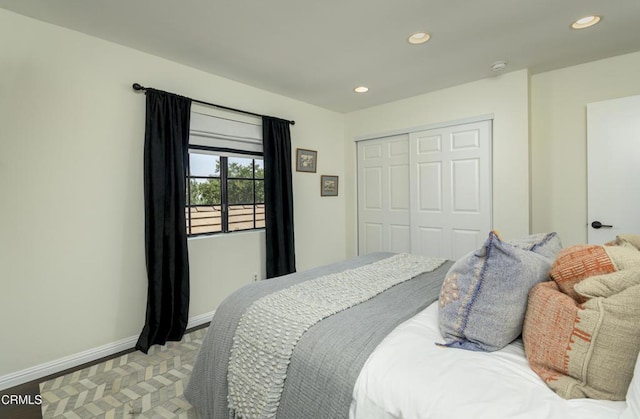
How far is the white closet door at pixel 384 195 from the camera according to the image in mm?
3965

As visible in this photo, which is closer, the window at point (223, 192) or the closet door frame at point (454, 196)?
the window at point (223, 192)

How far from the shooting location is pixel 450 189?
3.50 metres

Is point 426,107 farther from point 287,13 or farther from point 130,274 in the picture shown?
point 130,274

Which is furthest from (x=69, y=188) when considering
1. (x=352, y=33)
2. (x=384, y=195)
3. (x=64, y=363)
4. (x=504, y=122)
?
(x=504, y=122)

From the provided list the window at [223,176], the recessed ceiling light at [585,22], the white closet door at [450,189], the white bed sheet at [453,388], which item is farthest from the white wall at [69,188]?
the recessed ceiling light at [585,22]

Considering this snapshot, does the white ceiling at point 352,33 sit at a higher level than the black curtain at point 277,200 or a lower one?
higher

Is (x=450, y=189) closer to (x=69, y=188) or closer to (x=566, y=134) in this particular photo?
(x=566, y=134)

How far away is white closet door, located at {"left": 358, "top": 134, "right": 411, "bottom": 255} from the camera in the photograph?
3965 millimetres

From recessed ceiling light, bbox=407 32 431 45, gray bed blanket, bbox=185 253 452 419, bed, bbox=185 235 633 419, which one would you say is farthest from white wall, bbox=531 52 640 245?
bed, bbox=185 235 633 419

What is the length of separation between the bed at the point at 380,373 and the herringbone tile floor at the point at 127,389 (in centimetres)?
38

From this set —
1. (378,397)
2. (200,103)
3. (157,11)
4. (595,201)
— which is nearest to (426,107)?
(595,201)

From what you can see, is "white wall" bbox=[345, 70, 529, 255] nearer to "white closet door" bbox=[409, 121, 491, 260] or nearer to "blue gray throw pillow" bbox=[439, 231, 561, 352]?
"white closet door" bbox=[409, 121, 491, 260]

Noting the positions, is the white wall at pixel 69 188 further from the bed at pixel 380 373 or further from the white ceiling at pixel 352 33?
the bed at pixel 380 373

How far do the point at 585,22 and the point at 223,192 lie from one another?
3315mm
